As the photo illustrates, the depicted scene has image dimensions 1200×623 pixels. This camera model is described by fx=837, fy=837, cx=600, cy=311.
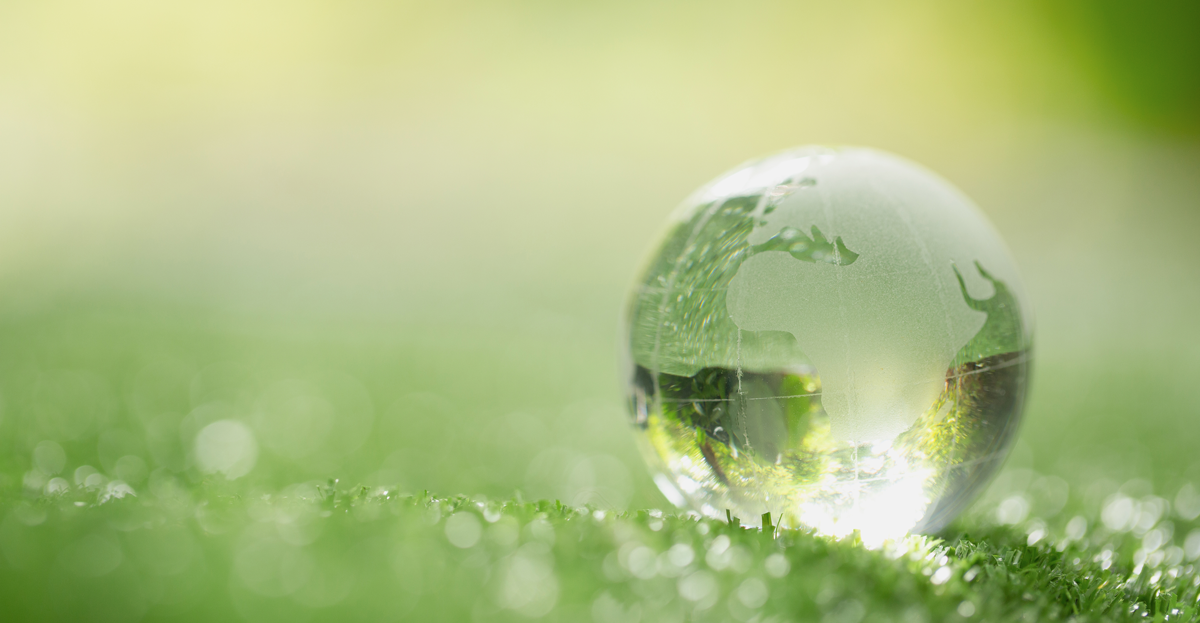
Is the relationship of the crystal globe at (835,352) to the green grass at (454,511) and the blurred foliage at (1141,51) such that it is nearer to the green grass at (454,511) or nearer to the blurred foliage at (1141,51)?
the green grass at (454,511)

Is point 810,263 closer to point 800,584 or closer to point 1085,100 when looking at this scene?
point 800,584

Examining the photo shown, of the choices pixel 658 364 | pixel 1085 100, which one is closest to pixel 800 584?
pixel 658 364

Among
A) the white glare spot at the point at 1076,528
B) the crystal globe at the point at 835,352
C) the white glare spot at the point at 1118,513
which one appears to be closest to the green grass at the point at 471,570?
the crystal globe at the point at 835,352

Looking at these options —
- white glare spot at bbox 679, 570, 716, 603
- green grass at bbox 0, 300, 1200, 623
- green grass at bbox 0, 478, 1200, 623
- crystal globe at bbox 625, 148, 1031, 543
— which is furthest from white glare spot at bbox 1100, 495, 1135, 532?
white glare spot at bbox 679, 570, 716, 603

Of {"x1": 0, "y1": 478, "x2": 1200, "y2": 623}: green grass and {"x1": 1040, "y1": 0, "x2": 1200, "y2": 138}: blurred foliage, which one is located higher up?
{"x1": 1040, "y1": 0, "x2": 1200, "y2": 138}: blurred foliage

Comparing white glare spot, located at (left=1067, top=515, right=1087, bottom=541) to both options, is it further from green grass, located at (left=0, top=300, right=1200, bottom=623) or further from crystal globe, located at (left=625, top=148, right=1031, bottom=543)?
crystal globe, located at (left=625, top=148, right=1031, bottom=543)

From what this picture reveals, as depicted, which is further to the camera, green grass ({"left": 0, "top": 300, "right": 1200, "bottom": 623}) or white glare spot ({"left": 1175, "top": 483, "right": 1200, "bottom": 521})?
white glare spot ({"left": 1175, "top": 483, "right": 1200, "bottom": 521})

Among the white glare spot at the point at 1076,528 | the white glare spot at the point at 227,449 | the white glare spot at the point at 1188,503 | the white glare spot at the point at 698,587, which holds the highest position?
the white glare spot at the point at 698,587
